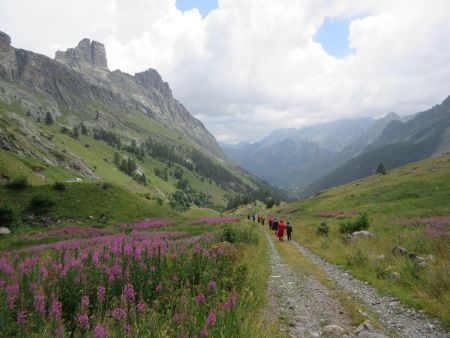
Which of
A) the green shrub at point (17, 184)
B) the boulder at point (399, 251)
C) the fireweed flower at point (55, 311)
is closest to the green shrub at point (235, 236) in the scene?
the boulder at point (399, 251)

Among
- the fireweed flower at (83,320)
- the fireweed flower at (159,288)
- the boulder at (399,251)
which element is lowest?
the boulder at (399,251)

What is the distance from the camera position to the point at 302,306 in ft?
31.6

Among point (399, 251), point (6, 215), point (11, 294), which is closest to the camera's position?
point (11, 294)

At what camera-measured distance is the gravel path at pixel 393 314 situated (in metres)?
7.74

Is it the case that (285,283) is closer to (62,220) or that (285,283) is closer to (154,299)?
(154,299)

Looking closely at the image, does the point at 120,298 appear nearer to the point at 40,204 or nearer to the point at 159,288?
the point at 159,288

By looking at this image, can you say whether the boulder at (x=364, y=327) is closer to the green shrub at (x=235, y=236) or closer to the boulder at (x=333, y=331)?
the boulder at (x=333, y=331)

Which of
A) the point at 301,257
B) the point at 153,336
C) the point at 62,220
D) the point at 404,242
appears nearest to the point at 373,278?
the point at 404,242

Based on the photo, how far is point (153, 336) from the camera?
4805mm

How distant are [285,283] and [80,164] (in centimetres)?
12438

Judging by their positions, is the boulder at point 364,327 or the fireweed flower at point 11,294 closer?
the fireweed flower at point 11,294

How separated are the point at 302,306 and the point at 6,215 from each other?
1371 inches

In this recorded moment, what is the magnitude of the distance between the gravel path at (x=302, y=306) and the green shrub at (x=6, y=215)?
31849 mm

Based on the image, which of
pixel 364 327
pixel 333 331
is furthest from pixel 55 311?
pixel 364 327
